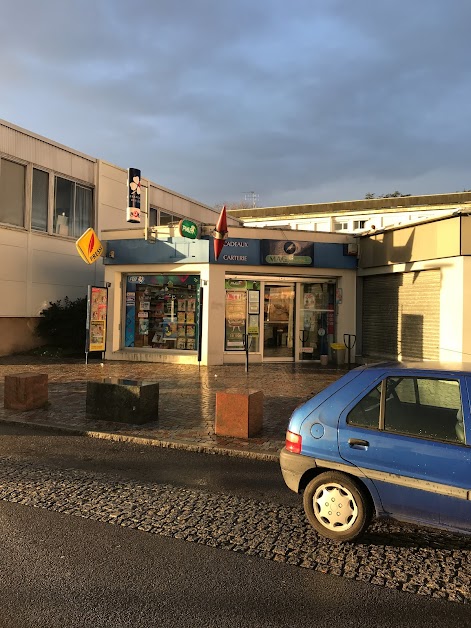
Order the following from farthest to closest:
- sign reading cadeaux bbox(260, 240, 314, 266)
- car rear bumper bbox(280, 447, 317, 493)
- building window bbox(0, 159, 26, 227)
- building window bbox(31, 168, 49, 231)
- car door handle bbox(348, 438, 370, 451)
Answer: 1. building window bbox(31, 168, 49, 231)
2. building window bbox(0, 159, 26, 227)
3. sign reading cadeaux bbox(260, 240, 314, 266)
4. car rear bumper bbox(280, 447, 317, 493)
5. car door handle bbox(348, 438, 370, 451)

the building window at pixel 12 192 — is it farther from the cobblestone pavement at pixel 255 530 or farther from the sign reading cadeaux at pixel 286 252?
the cobblestone pavement at pixel 255 530

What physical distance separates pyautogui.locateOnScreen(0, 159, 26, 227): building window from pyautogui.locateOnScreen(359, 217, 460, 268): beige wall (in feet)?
38.2

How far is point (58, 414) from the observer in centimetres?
857

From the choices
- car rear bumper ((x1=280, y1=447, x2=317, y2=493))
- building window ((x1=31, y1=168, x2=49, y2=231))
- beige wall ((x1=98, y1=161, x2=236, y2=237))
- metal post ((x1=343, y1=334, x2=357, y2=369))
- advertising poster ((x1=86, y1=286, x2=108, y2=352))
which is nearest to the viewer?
car rear bumper ((x1=280, y1=447, x2=317, y2=493))

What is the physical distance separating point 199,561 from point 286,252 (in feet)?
41.7

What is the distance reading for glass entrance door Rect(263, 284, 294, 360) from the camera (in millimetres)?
16141

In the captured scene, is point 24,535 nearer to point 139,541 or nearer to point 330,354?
point 139,541

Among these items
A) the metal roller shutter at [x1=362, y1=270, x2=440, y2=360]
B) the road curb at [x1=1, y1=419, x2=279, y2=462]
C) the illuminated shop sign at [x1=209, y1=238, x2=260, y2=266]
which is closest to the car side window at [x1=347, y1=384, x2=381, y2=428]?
the road curb at [x1=1, y1=419, x2=279, y2=462]

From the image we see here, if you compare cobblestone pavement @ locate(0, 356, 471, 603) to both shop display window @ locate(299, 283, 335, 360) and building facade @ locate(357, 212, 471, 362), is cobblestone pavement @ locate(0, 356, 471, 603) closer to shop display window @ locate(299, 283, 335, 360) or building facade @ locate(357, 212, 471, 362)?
building facade @ locate(357, 212, 471, 362)

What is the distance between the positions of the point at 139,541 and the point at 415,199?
29.8m

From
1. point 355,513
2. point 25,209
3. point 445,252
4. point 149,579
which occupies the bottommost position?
point 149,579

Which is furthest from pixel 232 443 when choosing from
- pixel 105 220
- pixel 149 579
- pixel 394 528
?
pixel 105 220

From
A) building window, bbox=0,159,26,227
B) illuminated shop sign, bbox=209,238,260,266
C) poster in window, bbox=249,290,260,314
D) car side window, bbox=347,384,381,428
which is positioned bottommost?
car side window, bbox=347,384,381,428

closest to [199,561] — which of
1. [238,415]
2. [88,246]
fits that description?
[238,415]
